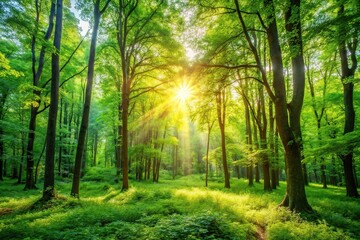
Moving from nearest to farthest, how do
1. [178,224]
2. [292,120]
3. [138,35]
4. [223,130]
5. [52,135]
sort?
[178,224] → [292,120] → [52,135] → [138,35] → [223,130]

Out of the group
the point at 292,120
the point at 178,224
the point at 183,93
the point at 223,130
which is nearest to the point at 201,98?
the point at 183,93

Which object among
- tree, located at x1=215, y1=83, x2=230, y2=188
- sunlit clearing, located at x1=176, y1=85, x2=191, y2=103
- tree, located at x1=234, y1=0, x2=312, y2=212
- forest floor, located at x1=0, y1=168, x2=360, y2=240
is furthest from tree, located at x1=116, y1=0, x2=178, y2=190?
tree, located at x1=215, y1=83, x2=230, y2=188

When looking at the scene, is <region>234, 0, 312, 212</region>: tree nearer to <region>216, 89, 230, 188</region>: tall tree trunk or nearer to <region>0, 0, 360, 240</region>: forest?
<region>0, 0, 360, 240</region>: forest

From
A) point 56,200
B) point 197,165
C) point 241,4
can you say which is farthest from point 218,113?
point 197,165

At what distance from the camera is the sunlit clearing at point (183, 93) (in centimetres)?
998

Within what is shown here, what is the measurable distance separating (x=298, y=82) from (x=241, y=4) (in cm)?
423

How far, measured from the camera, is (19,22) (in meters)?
6.92

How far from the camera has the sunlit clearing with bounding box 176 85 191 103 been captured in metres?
9.98

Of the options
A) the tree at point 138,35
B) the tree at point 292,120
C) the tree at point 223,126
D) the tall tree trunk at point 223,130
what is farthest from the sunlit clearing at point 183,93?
the tall tree trunk at point 223,130

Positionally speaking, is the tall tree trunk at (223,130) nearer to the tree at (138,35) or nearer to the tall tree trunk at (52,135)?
the tree at (138,35)

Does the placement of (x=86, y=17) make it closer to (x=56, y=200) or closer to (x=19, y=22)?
(x=19, y=22)

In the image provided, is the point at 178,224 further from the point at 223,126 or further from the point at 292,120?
the point at 223,126

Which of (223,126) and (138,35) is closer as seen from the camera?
(138,35)

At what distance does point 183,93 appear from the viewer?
11.0 m
